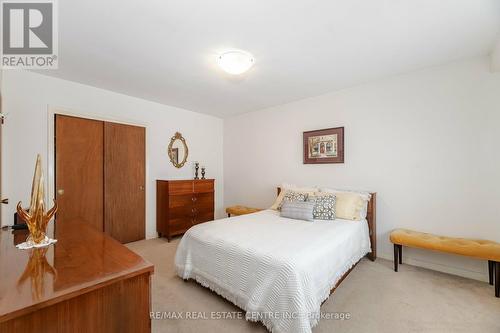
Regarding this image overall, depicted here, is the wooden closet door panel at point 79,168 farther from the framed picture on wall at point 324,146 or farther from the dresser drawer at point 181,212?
the framed picture on wall at point 324,146

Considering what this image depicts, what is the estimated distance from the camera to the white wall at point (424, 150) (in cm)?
237

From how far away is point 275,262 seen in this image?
5.27 ft

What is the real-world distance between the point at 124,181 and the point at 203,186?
4.28 feet

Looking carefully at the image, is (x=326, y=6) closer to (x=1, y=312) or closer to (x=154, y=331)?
(x=1, y=312)

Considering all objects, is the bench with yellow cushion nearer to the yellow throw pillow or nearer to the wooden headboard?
the wooden headboard

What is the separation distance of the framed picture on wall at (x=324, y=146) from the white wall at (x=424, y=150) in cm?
9

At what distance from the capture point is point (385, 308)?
6.30 ft

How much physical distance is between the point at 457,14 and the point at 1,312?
307 centimetres

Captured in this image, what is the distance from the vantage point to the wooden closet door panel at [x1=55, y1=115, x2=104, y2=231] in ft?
9.80

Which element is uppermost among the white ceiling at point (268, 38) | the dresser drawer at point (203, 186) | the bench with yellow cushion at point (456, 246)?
the white ceiling at point (268, 38)

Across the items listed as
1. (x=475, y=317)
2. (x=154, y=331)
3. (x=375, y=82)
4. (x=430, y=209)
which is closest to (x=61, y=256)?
(x=154, y=331)

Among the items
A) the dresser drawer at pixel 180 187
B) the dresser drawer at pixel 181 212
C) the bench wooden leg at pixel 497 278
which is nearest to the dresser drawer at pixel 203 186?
the dresser drawer at pixel 180 187

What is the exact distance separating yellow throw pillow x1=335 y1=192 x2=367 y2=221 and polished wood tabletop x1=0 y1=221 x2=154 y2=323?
2429 mm

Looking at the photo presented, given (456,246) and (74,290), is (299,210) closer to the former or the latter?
(456,246)
